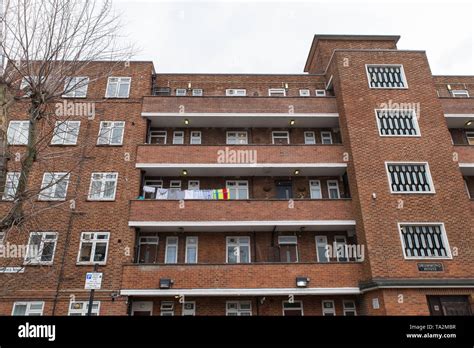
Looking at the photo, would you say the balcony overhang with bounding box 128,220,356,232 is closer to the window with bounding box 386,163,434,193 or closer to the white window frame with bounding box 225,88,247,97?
the window with bounding box 386,163,434,193

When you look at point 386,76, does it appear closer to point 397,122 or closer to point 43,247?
point 397,122

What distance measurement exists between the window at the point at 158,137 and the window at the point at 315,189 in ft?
28.2

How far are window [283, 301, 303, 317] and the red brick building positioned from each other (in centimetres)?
6

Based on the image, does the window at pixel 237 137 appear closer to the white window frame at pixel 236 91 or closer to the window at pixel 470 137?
the white window frame at pixel 236 91

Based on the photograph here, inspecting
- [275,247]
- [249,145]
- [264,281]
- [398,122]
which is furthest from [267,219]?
[398,122]

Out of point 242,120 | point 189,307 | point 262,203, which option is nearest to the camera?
point 189,307

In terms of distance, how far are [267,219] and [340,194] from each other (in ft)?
15.4

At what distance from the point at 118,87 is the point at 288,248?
515 inches

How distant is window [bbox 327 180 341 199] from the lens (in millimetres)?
17672

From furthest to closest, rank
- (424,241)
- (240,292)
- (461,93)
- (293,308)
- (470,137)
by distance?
(461,93) → (470,137) → (293,308) → (424,241) → (240,292)

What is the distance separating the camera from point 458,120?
62.3 ft

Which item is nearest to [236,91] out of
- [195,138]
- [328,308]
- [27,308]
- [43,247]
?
[195,138]

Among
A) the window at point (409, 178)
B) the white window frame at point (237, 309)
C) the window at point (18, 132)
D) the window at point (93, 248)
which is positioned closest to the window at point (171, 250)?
the window at point (93, 248)

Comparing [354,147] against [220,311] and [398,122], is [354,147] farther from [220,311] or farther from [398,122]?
[220,311]
